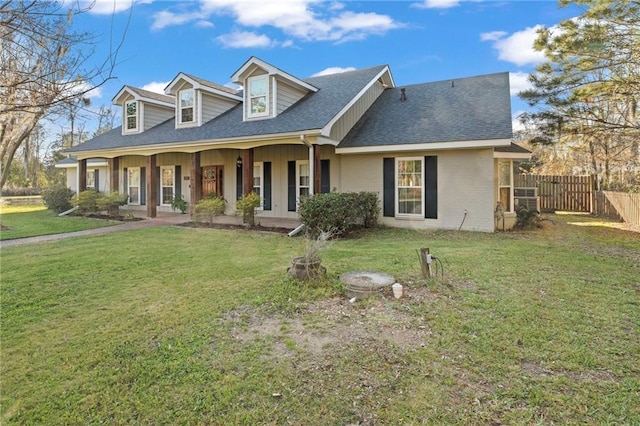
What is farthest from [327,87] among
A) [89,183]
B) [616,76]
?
[89,183]

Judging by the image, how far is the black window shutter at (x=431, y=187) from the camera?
35.0 ft

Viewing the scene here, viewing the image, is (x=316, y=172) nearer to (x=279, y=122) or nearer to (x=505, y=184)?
(x=279, y=122)

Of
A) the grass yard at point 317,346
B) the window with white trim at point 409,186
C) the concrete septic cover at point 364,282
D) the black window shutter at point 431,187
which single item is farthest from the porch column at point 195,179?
the concrete septic cover at point 364,282

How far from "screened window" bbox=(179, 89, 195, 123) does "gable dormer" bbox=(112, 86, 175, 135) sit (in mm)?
2376

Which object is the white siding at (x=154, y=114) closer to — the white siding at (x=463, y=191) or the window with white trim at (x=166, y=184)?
the window with white trim at (x=166, y=184)

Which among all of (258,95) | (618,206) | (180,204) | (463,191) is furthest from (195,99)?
(618,206)

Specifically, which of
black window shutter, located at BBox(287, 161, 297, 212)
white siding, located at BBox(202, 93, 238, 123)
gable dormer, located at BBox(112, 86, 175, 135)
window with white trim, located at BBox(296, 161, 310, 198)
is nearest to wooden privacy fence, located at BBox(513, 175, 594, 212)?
window with white trim, located at BBox(296, 161, 310, 198)

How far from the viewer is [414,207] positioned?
1116 centimetres

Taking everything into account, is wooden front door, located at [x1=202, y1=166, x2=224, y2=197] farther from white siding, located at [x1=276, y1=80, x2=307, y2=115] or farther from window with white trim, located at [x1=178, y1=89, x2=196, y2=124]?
white siding, located at [x1=276, y1=80, x2=307, y2=115]

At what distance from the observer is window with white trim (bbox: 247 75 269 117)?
1257 cm

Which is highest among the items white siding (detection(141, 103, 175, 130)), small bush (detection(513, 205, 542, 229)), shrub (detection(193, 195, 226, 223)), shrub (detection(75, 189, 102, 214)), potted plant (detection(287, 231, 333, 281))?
white siding (detection(141, 103, 175, 130))

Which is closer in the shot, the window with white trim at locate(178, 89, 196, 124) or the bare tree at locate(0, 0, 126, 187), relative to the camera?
the bare tree at locate(0, 0, 126, 187)

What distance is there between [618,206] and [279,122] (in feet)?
42.2

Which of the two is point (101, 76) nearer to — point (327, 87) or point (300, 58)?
point (327, 87)
